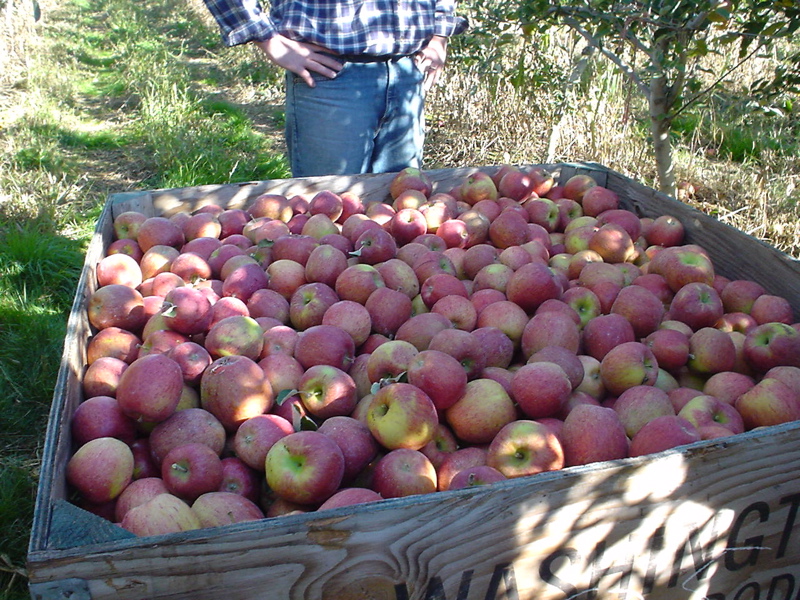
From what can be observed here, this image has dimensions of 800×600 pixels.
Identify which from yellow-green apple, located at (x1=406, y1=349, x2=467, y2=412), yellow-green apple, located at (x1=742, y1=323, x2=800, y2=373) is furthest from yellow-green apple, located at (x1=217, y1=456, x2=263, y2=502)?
yellow-green apple, located at (x1=742, y1=323, x2=800, y2=373)

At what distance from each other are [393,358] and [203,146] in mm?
5624

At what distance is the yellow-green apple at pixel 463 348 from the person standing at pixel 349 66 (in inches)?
74.1


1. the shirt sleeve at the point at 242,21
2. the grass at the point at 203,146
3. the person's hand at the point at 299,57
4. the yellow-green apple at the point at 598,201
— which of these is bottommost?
the grass at the point at 203,146

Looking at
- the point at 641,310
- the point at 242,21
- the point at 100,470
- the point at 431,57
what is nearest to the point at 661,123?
the point at 431,57

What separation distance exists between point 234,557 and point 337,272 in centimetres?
144

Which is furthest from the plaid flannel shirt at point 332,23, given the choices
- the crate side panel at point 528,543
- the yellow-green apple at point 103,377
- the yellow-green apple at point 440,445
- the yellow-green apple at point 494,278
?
the crate side panel at point 528,543

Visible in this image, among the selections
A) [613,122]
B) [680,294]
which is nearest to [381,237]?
[680,294]

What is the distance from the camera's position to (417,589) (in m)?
1.35

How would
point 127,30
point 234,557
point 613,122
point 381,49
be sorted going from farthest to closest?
point 127,30 < point 613,122 < point 381,49 < point 234,557

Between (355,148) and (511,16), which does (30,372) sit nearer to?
(355,148)

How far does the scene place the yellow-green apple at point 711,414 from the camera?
179 cm

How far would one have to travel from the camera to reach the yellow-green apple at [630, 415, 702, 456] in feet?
5.14

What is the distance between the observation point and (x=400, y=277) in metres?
2.50

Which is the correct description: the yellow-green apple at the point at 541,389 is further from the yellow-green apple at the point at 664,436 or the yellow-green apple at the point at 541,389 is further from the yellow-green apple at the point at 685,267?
the yellow-green apple at the point at 685,267
